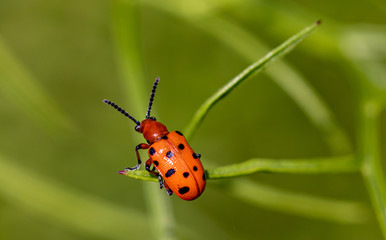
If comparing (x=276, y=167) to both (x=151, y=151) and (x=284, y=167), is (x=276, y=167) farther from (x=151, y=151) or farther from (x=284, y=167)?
(x=151, y=151)

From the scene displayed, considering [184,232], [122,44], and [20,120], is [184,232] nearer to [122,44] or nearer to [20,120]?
[122,44]

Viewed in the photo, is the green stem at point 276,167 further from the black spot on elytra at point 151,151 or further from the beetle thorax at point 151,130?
the beetle thorax at point 151,130

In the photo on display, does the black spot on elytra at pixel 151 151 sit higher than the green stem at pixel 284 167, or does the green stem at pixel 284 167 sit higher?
the black spot on elytra at pixel 151 151

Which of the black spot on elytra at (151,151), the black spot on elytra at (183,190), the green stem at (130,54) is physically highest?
the green stem at (130,54)

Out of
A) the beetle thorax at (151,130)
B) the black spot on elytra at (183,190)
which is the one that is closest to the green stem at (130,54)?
the beetle thorax at (151,130)

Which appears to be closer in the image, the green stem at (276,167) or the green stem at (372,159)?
the green stem at (276,167)

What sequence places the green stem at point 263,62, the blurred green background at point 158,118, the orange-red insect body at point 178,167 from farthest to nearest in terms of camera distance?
1. the blurred green background at point 158,118
2. the orange-red insect body at point 178,167
3. the green stem at point 263,62

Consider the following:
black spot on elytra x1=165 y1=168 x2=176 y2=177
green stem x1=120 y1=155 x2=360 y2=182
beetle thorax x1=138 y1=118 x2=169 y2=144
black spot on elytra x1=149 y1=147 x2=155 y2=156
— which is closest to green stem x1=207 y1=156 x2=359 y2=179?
green stem x1=120 y1=155 x2=360 y2=182
